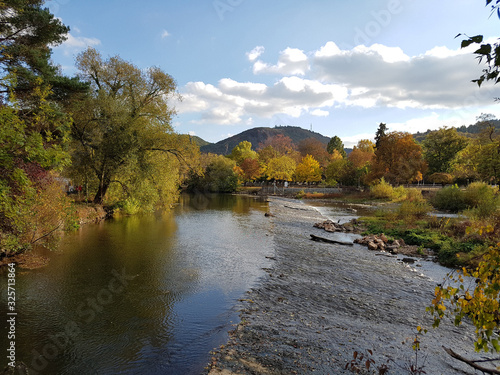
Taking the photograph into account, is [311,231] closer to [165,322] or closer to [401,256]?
[401,256]

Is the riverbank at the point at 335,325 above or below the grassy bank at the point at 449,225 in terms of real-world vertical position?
below

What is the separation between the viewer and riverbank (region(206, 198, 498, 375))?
20.3 feet

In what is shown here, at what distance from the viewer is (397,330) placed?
774 centimetres

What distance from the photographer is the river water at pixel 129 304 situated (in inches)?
255

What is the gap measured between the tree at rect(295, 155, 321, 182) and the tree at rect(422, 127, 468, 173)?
29.5m

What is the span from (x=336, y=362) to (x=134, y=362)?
4.39 metres

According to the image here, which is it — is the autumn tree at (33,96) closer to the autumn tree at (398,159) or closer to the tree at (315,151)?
the autumn tree at (398,159)

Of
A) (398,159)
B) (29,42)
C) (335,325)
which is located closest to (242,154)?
(398,159)

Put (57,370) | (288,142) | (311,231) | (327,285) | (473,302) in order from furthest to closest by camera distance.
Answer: (288,142), (311,231), (327,285), (57,370), (473,302)

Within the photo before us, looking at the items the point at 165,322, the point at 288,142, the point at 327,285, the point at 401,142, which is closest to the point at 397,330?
the point at 327,285

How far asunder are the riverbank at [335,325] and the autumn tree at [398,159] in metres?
52.2

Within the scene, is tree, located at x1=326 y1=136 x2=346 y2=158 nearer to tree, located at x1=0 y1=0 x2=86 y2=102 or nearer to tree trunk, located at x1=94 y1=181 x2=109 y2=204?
tree trunk, located at x1=94 y1=181 x2=109 y2=204

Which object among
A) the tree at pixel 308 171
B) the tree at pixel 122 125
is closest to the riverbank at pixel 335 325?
the tree at pixel 122 125

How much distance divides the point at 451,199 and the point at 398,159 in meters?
28.0
